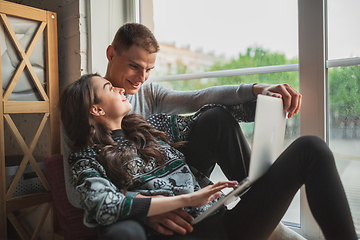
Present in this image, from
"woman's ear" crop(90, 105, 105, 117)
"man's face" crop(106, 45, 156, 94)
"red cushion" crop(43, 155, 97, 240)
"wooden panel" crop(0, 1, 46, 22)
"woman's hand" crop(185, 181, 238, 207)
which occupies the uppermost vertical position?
"wooden panel" crop(0, 1, 46, 22)

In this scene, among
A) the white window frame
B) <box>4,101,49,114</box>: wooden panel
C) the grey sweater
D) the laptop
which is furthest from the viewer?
<box>4,101,49,114</box>: wooden panel

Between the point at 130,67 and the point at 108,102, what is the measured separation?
0.74ft

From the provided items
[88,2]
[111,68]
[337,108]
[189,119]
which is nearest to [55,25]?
[88,2]

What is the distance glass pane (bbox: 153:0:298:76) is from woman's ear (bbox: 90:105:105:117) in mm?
748

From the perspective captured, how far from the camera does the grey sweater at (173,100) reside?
3.77ft

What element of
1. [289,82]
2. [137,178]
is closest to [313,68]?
[289,82]

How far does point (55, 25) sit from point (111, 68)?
59 centimetres

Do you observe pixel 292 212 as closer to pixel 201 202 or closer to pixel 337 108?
pixel 337 108

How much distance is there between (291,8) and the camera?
1.38 meters

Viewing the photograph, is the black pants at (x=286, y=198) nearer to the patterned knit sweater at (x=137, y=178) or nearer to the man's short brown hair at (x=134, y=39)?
the patterned knit sweater at (x=137, y=178)

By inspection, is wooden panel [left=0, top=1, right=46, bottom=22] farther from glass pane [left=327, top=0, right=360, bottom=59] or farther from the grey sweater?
glass pane [left=327, top=0, right=360, bottom=59]

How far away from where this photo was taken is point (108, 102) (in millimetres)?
1159

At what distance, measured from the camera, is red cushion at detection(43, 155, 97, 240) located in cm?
123

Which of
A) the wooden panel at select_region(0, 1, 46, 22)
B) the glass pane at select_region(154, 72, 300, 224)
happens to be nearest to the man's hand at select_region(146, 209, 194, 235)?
the glass pane at select_region(154, 72, 300, 224)
